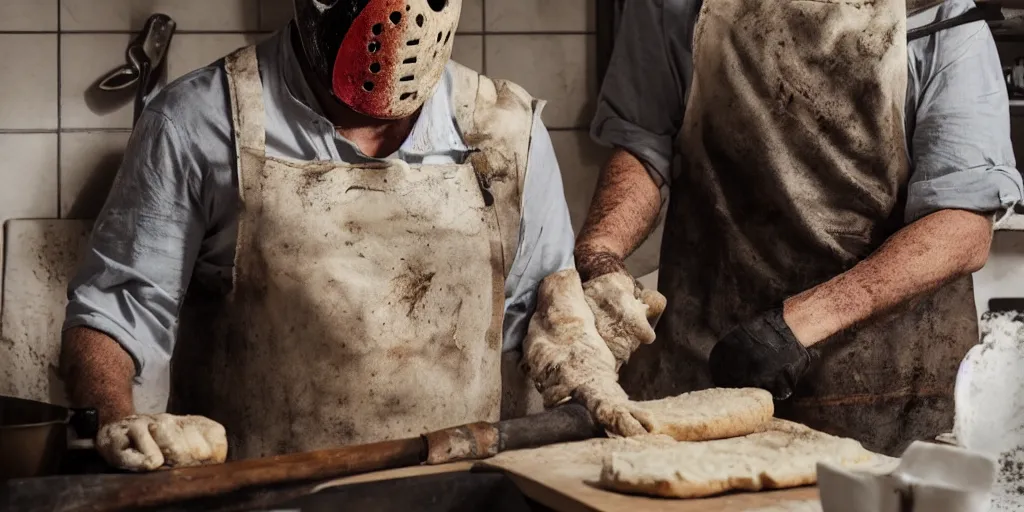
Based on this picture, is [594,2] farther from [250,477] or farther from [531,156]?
[250,477]

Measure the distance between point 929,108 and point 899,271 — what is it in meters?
0.35

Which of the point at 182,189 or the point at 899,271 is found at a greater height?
the point at 182,189

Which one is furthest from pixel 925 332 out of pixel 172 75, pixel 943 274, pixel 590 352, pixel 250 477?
pixel 172 75

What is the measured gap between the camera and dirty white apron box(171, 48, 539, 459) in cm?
190

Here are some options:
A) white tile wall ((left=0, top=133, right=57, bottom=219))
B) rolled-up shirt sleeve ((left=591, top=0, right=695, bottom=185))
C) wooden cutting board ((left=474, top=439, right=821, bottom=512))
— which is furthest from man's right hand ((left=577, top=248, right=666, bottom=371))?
white tile wall ((left=0, top=133, right=57, bottom=219))

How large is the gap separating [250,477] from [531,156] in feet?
2.90

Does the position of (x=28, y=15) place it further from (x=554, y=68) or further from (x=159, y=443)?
(x=159, y=443)

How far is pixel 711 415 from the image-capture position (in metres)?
1.81

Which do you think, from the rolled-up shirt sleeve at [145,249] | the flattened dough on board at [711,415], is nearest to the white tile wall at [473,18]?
the rolled-up shirt sleeve at [145,249]

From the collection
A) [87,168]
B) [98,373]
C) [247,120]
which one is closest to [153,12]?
[87,168]

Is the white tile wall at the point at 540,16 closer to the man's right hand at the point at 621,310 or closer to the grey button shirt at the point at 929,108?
the grey button shirt at the point at 929,108

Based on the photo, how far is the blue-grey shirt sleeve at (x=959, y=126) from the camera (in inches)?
95.8

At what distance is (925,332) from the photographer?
2525 mm

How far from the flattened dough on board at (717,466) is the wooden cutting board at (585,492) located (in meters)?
0.01
